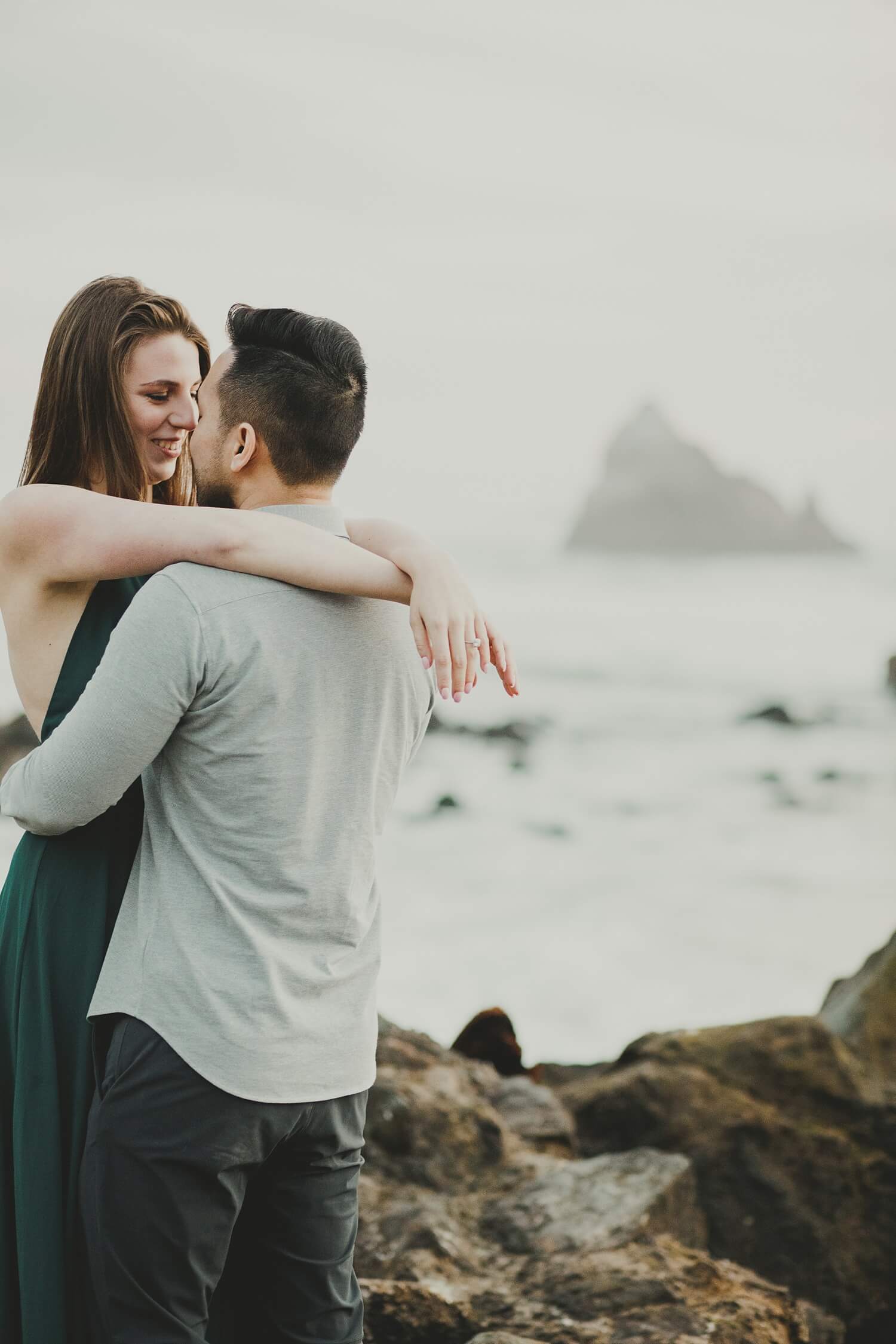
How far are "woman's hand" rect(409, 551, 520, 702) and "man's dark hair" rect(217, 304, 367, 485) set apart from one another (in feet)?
0.63

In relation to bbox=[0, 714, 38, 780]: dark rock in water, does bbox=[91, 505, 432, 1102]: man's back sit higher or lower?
higher

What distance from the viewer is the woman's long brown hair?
190 centimetres

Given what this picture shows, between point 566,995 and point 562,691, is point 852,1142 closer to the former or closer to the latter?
point 566,995

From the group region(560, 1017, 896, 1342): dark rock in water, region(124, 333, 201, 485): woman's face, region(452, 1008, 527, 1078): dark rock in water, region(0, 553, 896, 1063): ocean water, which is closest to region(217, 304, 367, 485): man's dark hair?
region(124, 333, 201, 485): woman's face

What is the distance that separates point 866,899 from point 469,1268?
1107 centimetres

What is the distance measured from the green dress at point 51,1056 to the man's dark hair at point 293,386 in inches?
19.1

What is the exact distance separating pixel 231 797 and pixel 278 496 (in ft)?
1.31

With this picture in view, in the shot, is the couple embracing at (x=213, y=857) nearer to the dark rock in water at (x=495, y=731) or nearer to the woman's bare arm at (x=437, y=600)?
the woman's bare arm at (x=437, y=600)

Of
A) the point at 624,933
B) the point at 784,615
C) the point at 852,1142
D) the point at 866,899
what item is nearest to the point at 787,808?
the point at 866,899

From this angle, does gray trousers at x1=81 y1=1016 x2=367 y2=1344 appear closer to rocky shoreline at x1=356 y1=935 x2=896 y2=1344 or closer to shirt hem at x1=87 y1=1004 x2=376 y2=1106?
shirt hem at x1=87 y1=1004 x2=376 y2=1106

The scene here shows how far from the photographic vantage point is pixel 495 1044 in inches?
154

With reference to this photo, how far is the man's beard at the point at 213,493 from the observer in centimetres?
158

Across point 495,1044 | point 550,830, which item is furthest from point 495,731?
point 495,1044

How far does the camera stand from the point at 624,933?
11664 mm
